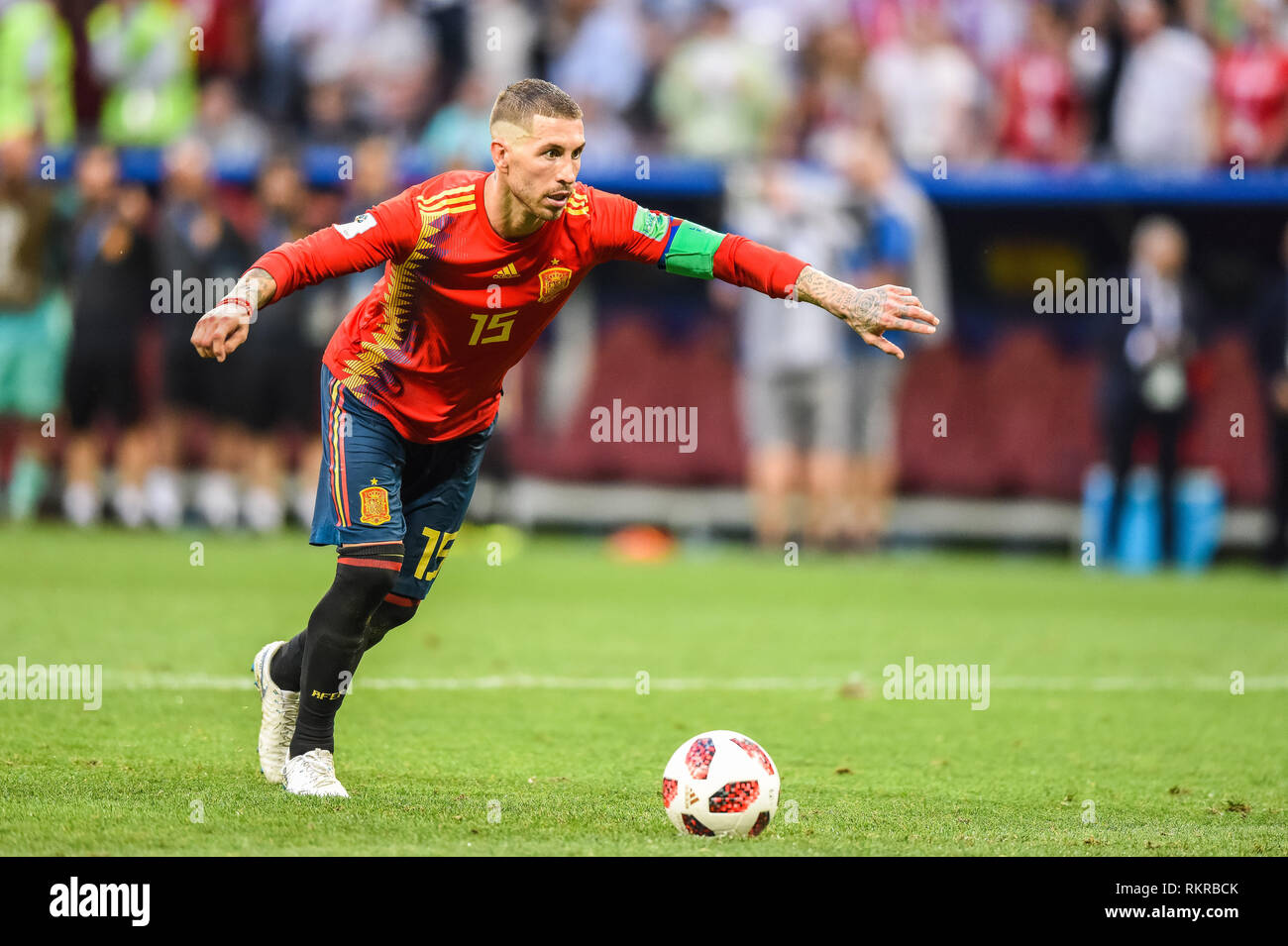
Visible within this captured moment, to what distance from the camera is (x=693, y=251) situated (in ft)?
22.0

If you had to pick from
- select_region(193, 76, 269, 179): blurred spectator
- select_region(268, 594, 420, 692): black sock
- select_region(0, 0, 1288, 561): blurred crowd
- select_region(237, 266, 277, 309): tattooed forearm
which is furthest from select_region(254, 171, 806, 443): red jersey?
select_region(193, 76, 269, 179): blurred spectator

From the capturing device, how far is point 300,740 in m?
6.66

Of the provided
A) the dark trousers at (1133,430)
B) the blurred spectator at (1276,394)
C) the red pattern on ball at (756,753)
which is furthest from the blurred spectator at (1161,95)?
the red pattern on ball at (756,753)

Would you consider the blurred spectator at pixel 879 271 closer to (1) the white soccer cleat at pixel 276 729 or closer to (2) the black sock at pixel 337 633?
(1) the white soccer cleat at pixel 276 729

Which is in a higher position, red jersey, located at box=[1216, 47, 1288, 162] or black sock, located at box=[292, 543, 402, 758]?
red jersey, located at box=[1216, 47, 1288, 162]

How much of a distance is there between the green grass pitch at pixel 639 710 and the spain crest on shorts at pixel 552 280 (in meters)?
1.76

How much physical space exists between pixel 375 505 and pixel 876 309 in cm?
182

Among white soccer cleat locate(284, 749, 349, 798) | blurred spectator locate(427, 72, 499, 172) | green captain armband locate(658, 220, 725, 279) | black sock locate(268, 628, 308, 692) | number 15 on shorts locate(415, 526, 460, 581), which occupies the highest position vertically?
blurred spectator locate(427, 72, 499, 172)

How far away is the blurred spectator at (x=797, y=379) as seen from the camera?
16344 millimetres

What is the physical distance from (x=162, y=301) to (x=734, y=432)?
18.1 feet

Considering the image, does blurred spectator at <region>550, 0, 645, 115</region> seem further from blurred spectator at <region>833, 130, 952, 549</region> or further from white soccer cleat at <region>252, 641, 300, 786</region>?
white soccer cleat at <region>252, 641, 300, 786</region>

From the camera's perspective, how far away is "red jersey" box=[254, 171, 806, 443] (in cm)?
656

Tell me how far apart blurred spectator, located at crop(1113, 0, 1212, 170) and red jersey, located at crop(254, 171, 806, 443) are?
1139cm

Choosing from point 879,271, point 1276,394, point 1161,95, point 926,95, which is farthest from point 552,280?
point 1161,95
